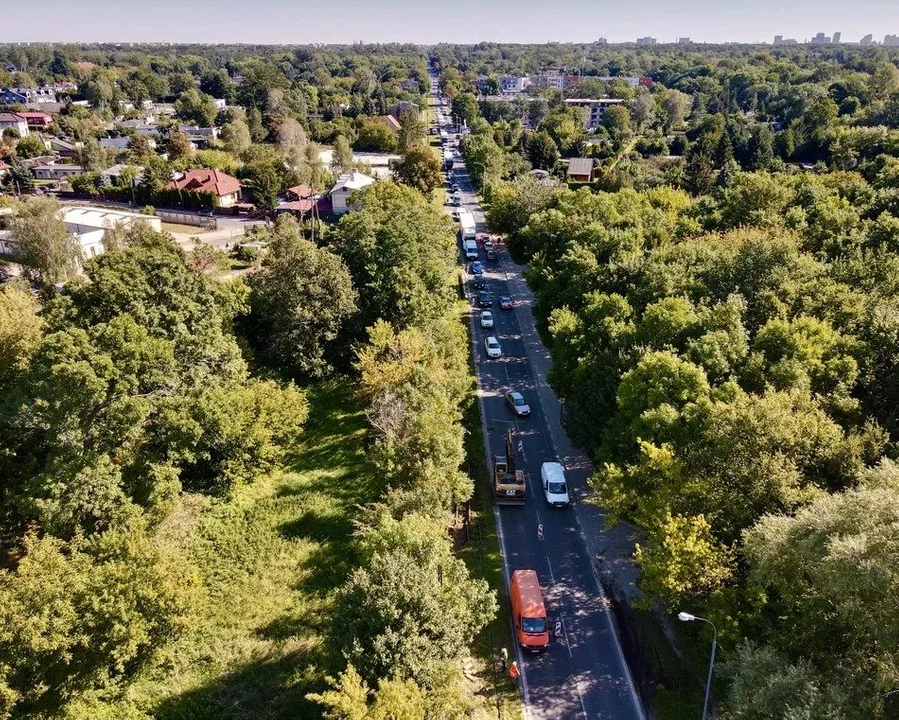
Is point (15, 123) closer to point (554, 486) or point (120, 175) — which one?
point (120, 175)

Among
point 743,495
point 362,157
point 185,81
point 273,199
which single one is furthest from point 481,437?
point 185,81

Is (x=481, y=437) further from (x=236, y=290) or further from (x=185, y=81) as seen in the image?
(x=185, y=81)

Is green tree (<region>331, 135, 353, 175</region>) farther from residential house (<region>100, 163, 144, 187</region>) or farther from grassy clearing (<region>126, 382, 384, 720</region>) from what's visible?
grassy clearing (<region>126, 382, 384, 720</region>)

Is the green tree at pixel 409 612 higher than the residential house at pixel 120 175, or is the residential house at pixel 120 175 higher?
the residential house at pixel 120 175

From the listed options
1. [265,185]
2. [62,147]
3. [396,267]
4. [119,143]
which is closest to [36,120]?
[62,147]

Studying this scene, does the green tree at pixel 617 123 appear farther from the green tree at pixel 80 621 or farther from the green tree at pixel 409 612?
the green tree at pixel 80 621

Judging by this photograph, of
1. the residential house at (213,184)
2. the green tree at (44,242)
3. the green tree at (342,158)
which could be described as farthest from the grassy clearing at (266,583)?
the green tree at (342,158)

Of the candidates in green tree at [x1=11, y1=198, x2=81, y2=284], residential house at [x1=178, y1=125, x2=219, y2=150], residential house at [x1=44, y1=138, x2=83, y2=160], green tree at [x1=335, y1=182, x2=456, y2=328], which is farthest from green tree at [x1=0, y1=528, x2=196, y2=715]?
residential house at [x1=44, y1=138, x2=83, y2=160]
